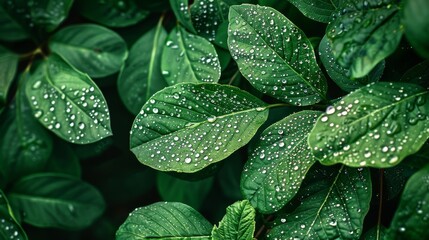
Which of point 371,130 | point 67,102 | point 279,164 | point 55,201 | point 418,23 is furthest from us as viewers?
point 55,201

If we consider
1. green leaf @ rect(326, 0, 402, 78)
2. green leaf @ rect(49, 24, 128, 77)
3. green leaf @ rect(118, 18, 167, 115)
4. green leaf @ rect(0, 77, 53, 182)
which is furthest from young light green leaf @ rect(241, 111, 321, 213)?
green leaf @ rect(0, 77, 53, 182)

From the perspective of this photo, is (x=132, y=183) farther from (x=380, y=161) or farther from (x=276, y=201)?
(x=380, y=161)

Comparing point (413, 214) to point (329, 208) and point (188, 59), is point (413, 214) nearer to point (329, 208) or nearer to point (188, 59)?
point (329, 208)

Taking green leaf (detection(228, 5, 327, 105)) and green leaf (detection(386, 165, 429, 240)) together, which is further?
green leaf (detection(228, 5, 327, 105))

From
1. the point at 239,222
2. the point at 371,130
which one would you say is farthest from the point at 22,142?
the point at 371,130

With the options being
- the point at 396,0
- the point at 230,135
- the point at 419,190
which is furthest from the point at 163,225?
the point at 396,0

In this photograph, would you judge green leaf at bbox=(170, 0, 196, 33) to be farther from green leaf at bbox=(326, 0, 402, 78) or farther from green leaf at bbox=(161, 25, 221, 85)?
green leaf at bbox=(326, 0, 402, 78)
